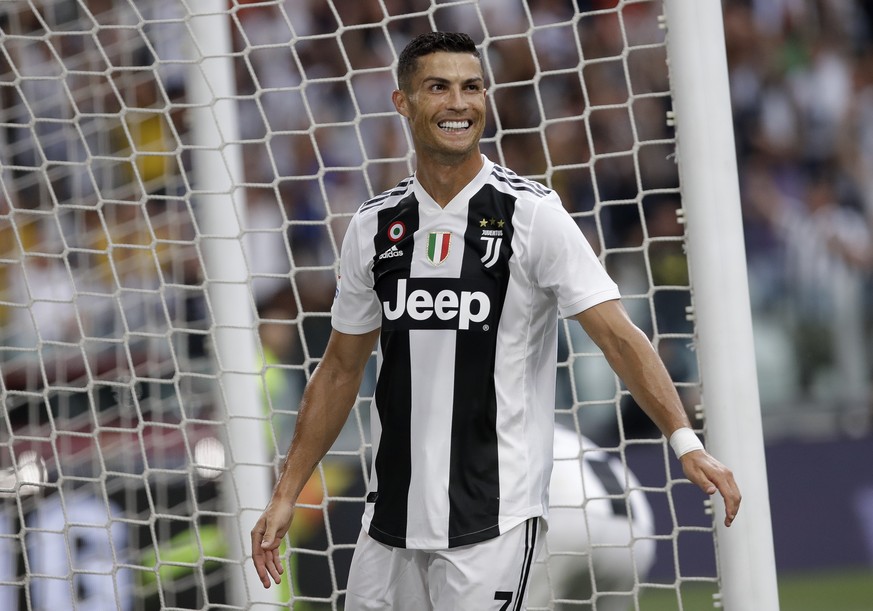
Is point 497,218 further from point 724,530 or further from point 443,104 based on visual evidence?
point 724,530

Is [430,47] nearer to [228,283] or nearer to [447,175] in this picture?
[447,175]

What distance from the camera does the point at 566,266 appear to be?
2348 mm

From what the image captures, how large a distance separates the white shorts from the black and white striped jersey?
0.03m

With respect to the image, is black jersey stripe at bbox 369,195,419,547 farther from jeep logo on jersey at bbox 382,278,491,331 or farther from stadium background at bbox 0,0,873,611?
stadium background at bbox 0,0,873,611

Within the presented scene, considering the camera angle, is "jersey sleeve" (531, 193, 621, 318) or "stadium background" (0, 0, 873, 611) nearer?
"jersey sleeve" (531, 193, 621, 318)

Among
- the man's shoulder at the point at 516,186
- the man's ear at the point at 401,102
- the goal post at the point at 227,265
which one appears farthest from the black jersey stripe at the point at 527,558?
the goal post at the point at 227,265

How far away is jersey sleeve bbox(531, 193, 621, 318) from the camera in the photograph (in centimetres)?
234

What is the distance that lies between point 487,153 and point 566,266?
3930mm

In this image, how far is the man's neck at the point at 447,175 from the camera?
7.99 feet

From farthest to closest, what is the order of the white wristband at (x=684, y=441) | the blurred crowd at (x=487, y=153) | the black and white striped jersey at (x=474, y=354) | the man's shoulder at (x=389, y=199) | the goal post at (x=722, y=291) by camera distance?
the blurred crowd at (x=487, y=153), the goal post at (x=722, y=291), the man's shoulder at (x=389, y=199), the black and white striped jersey at (x=474, y=354), the white wristband at (x=684, y=441)

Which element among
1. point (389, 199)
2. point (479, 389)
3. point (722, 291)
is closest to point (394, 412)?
point (479, 389)

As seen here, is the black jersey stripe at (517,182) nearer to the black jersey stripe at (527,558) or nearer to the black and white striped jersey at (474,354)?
the black and white striped jersey at (474,354)

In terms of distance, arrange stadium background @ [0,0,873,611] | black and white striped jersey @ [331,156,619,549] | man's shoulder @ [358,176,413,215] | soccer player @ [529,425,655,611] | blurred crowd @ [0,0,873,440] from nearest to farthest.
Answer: black and white striped jersey @ [331,156,619,549] < man's shoulder @ [358,176,413,215] < soccer player @ [529,425,655,611] < blurred crowd @ [0,0,873,440] < stadium background @ [0,0,873,611]

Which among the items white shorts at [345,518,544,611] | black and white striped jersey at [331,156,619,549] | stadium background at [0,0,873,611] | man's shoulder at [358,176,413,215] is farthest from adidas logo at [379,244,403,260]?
stadium background at [0,0,873,611]
